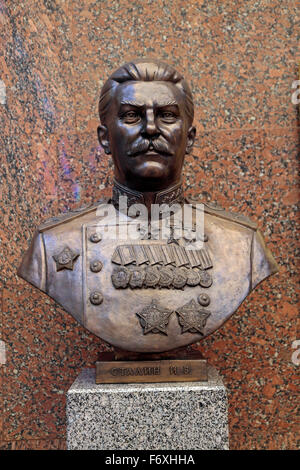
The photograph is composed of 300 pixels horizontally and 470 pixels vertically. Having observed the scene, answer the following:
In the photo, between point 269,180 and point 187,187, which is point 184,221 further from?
point 269,180

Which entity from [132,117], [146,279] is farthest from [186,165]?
[146,279]

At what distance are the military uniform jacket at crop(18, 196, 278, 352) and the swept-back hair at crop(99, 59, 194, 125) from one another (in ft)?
2.06

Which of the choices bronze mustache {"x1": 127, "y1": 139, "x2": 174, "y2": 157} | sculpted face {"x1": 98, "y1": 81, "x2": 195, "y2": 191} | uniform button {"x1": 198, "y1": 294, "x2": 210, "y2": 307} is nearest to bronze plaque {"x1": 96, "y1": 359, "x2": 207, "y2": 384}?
uniform button {"x1": 198, "y1": 294, "x2": 210, "y2": 307}

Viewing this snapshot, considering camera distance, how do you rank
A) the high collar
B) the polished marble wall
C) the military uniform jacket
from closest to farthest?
the military uniform jacket, the high collar, the polished marble wall

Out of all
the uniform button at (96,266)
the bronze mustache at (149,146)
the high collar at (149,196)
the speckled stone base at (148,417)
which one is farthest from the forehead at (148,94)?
the speckled stone base at (148,417)

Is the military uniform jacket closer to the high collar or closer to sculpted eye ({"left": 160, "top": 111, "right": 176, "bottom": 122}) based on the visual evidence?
the high collar

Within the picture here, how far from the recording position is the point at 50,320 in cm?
309

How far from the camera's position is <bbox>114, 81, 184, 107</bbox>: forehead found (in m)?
2.21

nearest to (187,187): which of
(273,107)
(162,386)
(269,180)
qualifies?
(269,180)

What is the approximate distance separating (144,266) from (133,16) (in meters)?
1.96

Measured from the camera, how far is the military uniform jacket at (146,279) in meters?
2.10

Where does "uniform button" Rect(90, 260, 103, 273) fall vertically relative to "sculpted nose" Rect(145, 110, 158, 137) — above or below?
below

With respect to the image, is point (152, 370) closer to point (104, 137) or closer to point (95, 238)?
point (95, 238)

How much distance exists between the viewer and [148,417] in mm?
2133
